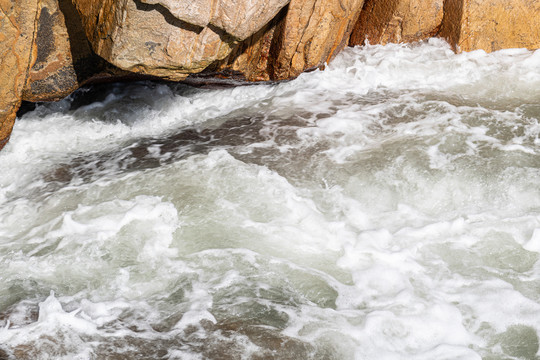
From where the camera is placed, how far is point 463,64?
21.1ft

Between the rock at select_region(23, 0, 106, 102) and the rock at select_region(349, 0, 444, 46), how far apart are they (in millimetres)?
3809

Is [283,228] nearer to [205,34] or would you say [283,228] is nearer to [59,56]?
[205,34]

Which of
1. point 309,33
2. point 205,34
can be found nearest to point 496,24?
point 309,33

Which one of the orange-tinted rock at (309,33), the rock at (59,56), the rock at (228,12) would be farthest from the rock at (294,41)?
the rock at (59,56)

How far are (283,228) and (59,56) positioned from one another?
327 cm

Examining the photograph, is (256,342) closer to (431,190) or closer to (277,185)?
(277,185)

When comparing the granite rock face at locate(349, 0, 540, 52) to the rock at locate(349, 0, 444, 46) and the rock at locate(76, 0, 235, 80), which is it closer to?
the rock at locate(349, 0, 444, 46)

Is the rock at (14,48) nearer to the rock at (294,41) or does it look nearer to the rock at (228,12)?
the rock at (228,12)

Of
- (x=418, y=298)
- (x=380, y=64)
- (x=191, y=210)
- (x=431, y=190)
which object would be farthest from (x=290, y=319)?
(x=380, y=64)

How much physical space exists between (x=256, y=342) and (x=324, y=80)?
429cm

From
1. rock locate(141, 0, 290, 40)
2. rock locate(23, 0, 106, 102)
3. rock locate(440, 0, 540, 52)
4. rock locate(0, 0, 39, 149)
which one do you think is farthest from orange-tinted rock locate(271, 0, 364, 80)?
rock locate(0, 0, 39, 149)

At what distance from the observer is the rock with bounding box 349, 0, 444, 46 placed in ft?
22.8

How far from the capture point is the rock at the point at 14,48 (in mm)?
4363

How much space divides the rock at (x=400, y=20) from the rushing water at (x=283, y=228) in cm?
145
